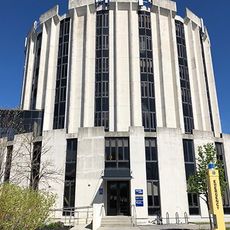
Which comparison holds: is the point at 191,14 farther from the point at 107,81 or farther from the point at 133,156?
the point at 133,156

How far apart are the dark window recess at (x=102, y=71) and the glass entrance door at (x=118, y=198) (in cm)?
1054

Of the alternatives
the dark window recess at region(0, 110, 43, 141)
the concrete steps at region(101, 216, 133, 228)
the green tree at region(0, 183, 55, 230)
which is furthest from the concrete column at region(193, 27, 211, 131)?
the green tree at region(0, 183, 55, 230)

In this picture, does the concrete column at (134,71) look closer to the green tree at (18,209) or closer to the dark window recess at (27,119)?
the dark window recess at (27,119)

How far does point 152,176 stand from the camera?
31312 millimetres

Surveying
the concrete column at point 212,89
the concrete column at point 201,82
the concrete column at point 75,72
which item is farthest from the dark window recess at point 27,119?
the concrete column at point 212,89

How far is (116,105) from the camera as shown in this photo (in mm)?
41531

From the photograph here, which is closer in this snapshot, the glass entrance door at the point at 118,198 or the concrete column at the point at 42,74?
the glass entrance door at the point at 118,198

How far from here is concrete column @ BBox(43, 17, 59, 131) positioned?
4353 centimetres

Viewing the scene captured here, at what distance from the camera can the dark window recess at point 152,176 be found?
30.2 metres

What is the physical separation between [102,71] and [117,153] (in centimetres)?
1593

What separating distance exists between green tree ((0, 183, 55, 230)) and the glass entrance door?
18.1 m

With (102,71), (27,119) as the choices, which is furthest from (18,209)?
(102,71)

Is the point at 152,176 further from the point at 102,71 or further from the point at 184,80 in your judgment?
the point at 184,80

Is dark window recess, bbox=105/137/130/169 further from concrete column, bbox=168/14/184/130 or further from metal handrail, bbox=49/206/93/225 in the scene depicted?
concrete column, bbox=168/14/184/130
